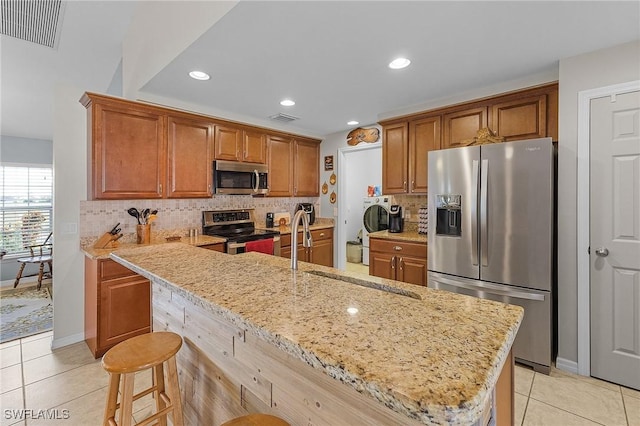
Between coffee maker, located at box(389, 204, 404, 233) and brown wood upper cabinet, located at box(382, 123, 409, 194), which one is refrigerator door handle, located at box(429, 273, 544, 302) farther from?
brown wood upper cabinet, located at box(382, 123, 409, 194)

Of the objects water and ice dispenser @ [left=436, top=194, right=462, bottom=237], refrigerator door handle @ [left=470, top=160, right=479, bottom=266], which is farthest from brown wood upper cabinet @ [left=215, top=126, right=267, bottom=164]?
refrigerator door handle @ [left=470, top=160, right=479, bottom=266]

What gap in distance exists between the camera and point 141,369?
1241 mm

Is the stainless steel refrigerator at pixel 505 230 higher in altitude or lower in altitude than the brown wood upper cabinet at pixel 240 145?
lower

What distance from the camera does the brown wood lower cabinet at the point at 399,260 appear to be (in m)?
3.13

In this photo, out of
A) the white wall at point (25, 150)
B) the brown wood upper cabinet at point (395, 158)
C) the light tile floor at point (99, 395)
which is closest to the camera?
the light tile floor at point (99, 395)

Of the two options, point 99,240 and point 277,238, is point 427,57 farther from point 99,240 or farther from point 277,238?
point 99,240

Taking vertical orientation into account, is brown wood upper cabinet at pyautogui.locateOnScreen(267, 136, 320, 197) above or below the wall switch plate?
above

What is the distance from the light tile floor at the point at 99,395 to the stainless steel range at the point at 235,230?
4.94 ft

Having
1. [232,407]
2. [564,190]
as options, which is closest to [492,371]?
[232,407]

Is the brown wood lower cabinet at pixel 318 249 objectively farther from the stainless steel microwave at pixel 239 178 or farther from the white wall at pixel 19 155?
the white wall at pixel 19 155

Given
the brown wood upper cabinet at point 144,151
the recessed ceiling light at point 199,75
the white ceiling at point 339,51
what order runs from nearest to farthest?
the white ceiling at point 339,51, the recessed ceiling light at point 199,75, the brown wood upper cabinet at point 144,151

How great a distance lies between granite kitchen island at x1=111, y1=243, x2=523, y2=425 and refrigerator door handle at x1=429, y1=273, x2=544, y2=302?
1.54 meters

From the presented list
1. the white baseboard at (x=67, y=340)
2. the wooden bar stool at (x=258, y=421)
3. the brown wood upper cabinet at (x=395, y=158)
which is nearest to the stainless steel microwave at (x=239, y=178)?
the brown wood upper cabinet at (x=395, y=158)

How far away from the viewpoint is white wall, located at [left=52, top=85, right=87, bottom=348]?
2793mm
